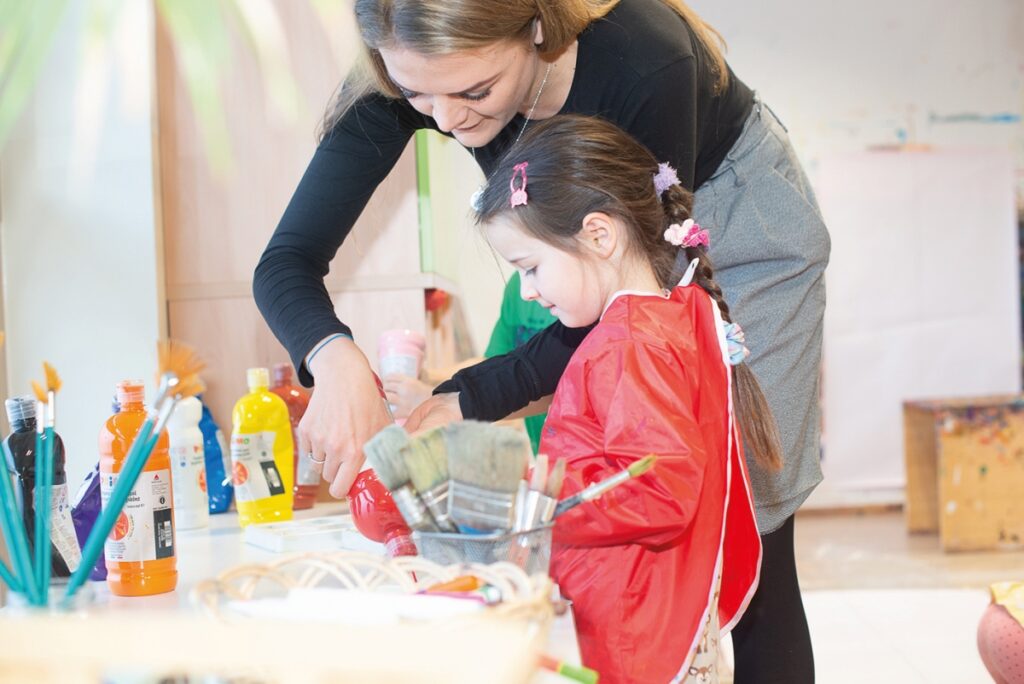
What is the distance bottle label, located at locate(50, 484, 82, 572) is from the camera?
3.14 ft

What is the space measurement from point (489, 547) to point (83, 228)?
1244 millimetres

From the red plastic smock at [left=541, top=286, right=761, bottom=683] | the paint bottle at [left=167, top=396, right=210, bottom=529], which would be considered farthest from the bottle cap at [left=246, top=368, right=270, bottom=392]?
the red plastic smock at [left=541, top=286, right=761, bottom=683]

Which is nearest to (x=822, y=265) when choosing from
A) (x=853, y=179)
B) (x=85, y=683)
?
(x=85, y=683)

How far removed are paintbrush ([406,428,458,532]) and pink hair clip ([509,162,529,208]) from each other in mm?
464

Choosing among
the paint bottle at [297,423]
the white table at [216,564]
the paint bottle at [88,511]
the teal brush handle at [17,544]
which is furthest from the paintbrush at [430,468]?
the paint bottle at [297,423]

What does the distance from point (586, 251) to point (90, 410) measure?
0.94m

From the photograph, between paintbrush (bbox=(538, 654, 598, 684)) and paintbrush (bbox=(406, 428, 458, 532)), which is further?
paintbrush (bbox=(406, 428, 458, 532))

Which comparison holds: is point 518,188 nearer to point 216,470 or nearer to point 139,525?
point 139,525

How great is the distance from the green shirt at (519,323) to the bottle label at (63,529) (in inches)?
33.4

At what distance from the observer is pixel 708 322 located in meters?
0.97

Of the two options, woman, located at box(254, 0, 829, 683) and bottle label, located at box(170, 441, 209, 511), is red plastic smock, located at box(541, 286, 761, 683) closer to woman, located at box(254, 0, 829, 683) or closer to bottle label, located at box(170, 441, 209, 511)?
woman, located at box(254, 0, 829, 683)

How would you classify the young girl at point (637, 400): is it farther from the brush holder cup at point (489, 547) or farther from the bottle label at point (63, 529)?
the bottle label at point (63, 529)

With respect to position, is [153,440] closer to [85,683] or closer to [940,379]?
[85,683]

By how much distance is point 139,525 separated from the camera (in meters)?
0.96
